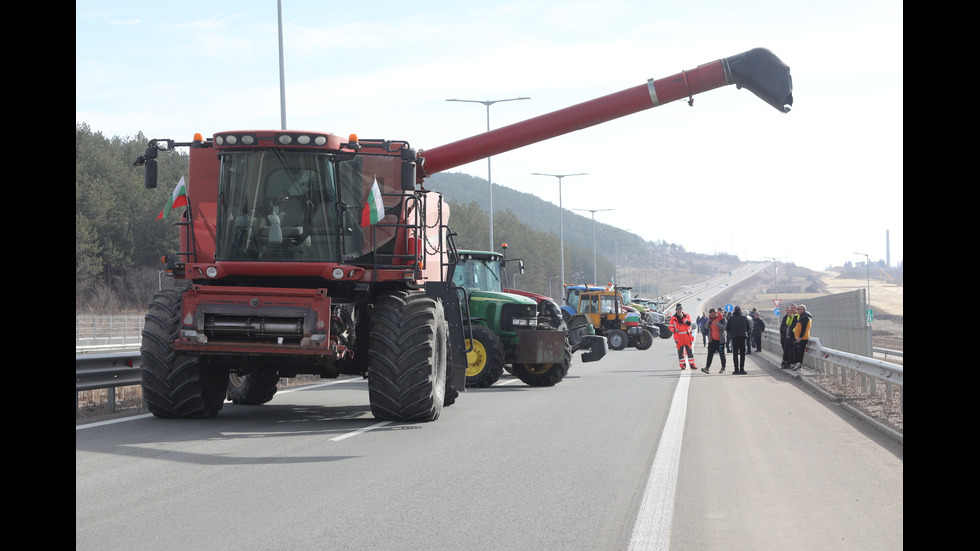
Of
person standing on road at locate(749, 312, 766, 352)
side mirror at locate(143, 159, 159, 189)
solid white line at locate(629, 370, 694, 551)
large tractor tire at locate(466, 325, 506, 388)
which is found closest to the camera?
solid white line at locate(629, 370, 694, 551)

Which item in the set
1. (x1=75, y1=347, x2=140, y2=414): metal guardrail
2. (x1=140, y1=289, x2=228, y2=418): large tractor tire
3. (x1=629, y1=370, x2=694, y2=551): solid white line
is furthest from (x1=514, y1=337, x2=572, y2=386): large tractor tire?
(x1=140, y1=289, x2=228, y2=418): large tractor tire

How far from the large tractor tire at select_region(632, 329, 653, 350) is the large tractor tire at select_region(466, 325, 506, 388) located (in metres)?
24.6

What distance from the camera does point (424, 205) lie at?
44.2 feet

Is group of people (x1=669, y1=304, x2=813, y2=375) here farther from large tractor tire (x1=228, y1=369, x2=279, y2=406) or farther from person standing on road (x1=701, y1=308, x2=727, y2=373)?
large tractor tire (x1=228, y1=369, x2=279, y2=406)

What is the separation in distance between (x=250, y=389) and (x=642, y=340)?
29885mm

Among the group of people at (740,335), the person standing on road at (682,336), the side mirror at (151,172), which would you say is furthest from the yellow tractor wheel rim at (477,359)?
the person standing on road at (682,336)

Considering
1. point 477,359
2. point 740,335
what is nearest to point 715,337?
point 740,335

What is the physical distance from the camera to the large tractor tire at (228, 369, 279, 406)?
15.7m

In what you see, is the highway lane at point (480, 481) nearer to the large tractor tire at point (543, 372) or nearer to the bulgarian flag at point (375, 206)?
the bulgarian flag at point (375, 206)

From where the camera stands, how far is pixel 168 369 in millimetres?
12680

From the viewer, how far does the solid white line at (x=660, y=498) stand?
22.0 ft

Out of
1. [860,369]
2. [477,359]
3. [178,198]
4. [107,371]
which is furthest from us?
[477,359]

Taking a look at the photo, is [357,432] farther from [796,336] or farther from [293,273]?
[796,336]
